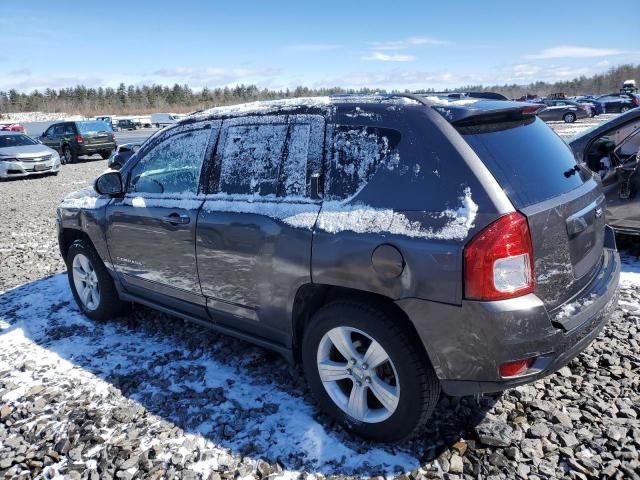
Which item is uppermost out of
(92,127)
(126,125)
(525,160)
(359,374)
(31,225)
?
(126,125)

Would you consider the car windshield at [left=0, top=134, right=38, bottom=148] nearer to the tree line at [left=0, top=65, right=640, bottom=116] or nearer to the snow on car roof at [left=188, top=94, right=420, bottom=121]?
the snow on car roof at [left=188, top=94, right=420, bottom=121]

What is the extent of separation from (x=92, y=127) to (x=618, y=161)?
2019 centimetres

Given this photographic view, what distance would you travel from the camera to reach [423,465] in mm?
2490

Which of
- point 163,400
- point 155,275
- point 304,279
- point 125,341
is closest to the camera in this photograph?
point 304,279

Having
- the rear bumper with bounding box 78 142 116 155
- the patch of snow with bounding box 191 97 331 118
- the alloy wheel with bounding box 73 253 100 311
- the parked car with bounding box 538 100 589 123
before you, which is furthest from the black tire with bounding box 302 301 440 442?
the parked car with bounding box 538 100 589 123

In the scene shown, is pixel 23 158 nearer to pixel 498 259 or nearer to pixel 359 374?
pixel 359 374

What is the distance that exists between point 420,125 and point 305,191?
29.0 inches

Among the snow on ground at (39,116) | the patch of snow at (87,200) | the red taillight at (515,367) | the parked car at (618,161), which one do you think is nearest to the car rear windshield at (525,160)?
the red taillight at (515,367)

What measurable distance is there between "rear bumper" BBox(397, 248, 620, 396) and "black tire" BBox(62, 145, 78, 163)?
70.2ft

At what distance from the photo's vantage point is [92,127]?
20406 mm

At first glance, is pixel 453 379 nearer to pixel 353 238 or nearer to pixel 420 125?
pixel 353 238

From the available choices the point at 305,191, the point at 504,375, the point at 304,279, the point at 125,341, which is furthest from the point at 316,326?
the point at 125,341

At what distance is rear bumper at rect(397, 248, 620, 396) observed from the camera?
7.06ft

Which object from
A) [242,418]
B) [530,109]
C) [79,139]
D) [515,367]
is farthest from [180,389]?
[79,139]
